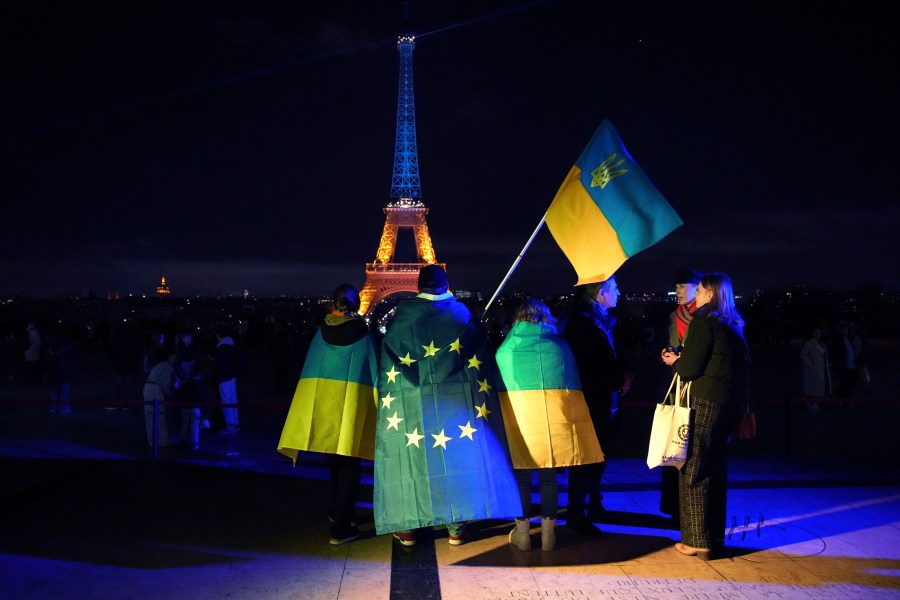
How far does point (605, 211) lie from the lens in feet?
18.6

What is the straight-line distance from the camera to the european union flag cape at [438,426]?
483cm

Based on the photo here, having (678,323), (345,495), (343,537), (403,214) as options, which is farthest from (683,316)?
(403,214)

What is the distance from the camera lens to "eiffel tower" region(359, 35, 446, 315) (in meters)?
58.7

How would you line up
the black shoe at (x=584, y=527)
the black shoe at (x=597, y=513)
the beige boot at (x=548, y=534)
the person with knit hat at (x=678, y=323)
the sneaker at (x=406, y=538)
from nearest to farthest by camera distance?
the beige boot at (x=548, y=534) < the sneaker at (x=406, y=538) < the black shoe at (x=584, y=527) < the person with knit hat at (x=678, y=323) < the black shoe at (x=597, y=513)

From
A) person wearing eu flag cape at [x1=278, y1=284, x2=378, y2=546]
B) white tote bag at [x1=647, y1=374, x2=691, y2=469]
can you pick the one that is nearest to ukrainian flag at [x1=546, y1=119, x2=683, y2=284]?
white tote bag at [x1=647, y1=374, x2=691, y2=469]

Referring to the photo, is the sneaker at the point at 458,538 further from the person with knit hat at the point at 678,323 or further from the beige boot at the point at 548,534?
the person with knit hat at the point at 678,323

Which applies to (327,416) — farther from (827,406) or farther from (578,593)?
(827,406)

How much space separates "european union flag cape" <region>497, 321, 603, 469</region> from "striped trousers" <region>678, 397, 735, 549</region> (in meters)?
0.63

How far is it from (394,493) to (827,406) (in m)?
11.4

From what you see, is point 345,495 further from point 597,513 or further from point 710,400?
point 710,400

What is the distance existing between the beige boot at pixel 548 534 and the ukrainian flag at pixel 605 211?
171cm

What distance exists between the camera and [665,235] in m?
5.45

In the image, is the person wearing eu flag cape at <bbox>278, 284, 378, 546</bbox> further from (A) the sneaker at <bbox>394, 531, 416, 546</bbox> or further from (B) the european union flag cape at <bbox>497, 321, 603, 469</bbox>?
(B) the european union flag cape at <bbox>497, 321, 603, 469</bbox>

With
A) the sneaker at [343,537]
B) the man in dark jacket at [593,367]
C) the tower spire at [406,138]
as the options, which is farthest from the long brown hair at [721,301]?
the tower spire at [406,138]
